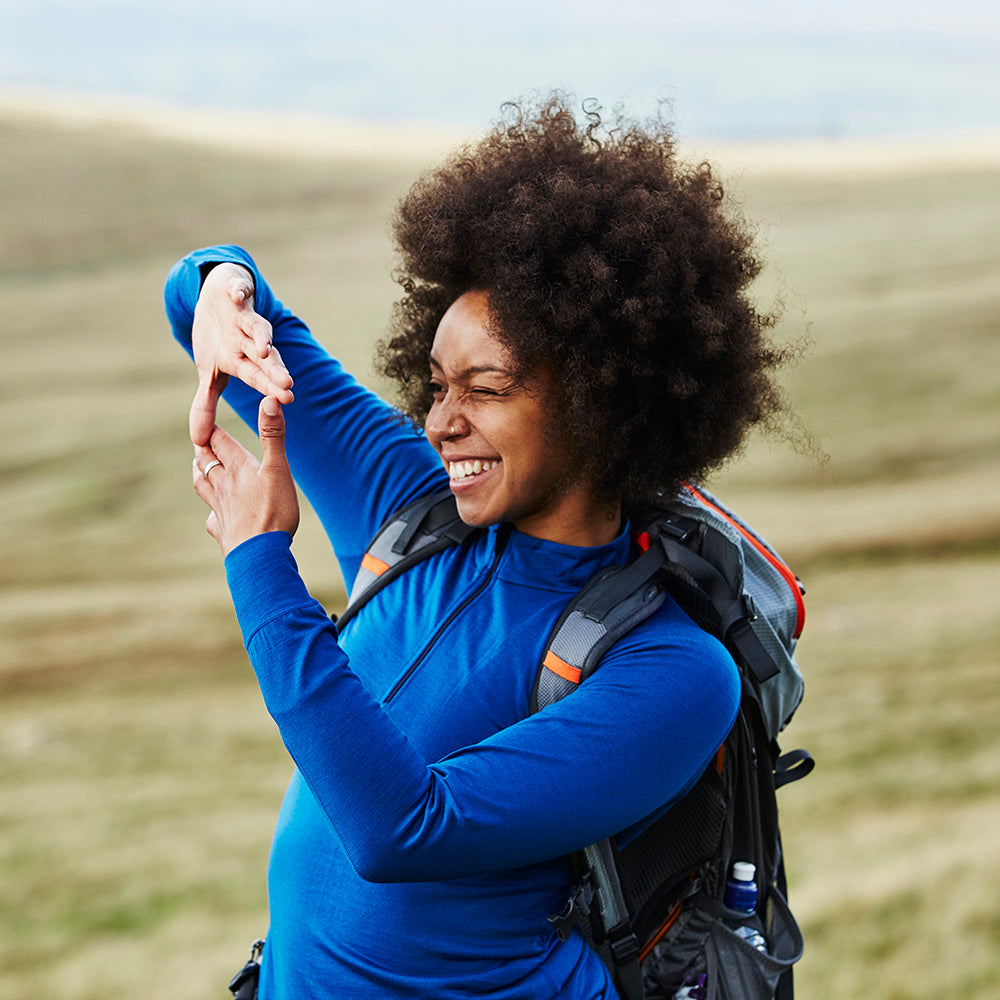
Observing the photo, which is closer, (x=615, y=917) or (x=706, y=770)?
(x=615, y=917)

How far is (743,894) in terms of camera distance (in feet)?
9.27

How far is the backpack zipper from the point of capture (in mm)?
2512

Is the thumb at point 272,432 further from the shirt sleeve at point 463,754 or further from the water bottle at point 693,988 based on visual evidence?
the water bottle at point 693,988

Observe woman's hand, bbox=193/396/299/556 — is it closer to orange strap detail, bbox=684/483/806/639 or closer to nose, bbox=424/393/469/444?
nose, bbox=424/393/469/444

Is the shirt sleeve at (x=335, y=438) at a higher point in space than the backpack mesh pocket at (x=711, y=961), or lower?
higher

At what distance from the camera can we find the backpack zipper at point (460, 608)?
2.51 meters

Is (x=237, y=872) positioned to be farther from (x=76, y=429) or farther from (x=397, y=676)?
(x=76, y=429)

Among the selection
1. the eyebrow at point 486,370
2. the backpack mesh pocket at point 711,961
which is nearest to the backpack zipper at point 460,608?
the eyebrow at point 486,370

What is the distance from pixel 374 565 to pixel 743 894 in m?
1.23

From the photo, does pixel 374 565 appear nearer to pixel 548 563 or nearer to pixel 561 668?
pixel 548 563

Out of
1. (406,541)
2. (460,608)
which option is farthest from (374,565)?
(460,608)

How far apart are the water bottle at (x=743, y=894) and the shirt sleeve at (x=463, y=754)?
0.66 meters

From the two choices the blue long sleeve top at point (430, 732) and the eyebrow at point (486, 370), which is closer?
the blue long sleeve top at point (430, 732)

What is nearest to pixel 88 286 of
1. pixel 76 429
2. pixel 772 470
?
pixel 76 429
